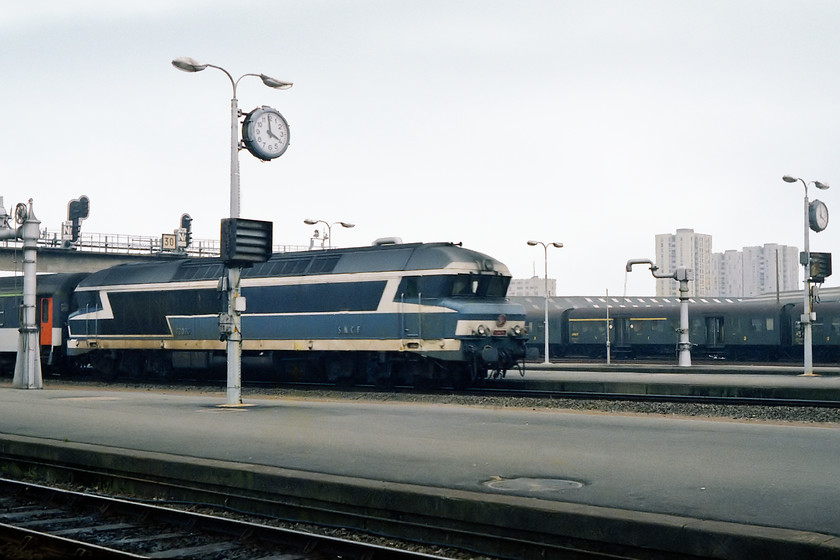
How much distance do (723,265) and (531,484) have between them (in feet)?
592

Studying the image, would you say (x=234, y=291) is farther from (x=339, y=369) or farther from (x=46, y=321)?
(x=46, y=321)

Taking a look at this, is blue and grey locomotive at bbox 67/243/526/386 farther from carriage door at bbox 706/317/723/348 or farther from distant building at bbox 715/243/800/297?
distant building at bbox 715/243/800/297

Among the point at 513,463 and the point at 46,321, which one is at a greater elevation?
the point at 46,321

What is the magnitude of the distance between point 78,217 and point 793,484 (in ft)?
199

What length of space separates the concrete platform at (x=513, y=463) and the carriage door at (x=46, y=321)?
15.7 metres

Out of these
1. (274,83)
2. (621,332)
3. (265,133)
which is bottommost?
(621,332)

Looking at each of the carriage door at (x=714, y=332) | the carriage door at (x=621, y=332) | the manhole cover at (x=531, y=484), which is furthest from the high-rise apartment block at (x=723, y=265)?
the manhole cover at (x=531, y=484)

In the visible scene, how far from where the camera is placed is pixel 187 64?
1862 cm

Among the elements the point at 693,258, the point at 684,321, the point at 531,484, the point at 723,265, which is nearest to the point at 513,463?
the point at 531,484

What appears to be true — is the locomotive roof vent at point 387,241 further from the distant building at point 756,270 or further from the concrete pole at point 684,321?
the distant building at point 756,270

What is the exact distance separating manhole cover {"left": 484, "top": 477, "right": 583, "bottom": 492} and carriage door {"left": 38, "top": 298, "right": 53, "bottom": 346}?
26938 mm

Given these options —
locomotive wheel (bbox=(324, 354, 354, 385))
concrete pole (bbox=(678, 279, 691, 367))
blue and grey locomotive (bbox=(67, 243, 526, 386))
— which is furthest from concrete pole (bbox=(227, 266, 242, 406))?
concrete pole (bbox=(678, 279, 691, 367))

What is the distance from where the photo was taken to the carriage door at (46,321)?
3266 cm

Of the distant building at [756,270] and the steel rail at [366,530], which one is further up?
the distant building at [756,270]
